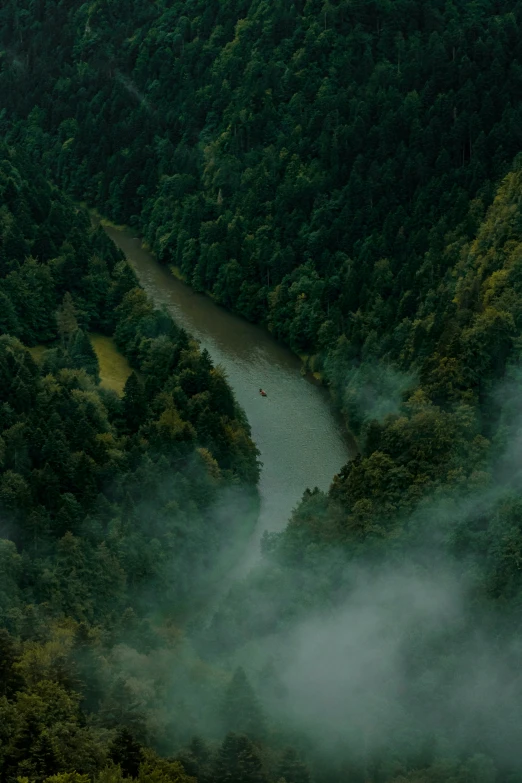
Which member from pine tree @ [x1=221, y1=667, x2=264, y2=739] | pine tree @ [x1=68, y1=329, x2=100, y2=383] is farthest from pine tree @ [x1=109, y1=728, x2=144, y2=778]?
pine tree @ [x1=68, y1=329, x2=100, y2=383]

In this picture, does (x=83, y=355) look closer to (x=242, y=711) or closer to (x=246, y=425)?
(x=246, y=425)

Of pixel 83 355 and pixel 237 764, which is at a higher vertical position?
pixel 83 355

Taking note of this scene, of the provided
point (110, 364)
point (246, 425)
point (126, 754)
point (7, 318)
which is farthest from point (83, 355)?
point (126, 754)

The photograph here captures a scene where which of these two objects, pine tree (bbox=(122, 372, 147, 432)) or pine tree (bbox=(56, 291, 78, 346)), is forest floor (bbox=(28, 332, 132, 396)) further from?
pine tree (bbox=(122, 372, 147, 432))

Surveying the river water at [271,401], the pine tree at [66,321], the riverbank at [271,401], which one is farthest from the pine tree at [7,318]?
the river water at [271,401]

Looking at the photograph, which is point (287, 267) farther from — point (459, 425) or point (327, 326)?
point (459, 425)

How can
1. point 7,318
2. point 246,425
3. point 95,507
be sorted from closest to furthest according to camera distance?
point 95,507
point 246,425
point 7,318

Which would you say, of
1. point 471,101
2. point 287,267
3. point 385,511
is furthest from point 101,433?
point 471,101

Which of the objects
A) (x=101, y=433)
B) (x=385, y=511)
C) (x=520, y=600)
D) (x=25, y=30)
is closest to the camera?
(x=520, y=600)
